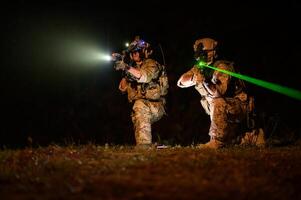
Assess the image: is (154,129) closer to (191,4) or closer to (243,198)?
(191,4)

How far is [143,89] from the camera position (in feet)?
31.0

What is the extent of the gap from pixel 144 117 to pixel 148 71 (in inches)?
33.6

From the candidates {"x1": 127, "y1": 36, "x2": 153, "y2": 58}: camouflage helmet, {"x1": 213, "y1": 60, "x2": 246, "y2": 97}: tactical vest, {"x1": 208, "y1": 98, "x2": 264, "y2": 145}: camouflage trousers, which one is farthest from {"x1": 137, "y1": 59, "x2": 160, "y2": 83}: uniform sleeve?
{"x1": 213, "y1": 60, "x2": 246, "y2": 97}: tactical vest

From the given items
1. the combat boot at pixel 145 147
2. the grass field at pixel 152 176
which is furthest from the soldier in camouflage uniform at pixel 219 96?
the grass field at pixel 152 176

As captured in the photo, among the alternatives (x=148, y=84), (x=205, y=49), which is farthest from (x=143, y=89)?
(x=205, y=49)

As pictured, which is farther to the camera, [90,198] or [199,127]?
[199,127]

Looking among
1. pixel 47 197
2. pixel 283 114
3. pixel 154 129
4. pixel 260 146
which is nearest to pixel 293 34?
pixel 283 114

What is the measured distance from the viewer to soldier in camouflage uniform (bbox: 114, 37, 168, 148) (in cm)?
916

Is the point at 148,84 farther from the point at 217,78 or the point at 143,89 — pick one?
the point at 217,78

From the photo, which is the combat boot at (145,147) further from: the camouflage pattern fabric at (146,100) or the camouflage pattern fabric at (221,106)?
the camouflage pattern fabric at (221,106)

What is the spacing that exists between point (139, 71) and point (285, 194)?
448 centimetres

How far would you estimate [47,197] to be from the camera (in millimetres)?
5016

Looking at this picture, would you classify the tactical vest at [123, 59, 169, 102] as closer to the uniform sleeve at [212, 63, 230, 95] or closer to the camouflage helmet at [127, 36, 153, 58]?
the camouflage helmet at [127, 36, 153, 58]

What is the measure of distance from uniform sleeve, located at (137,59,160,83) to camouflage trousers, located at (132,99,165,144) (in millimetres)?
450
